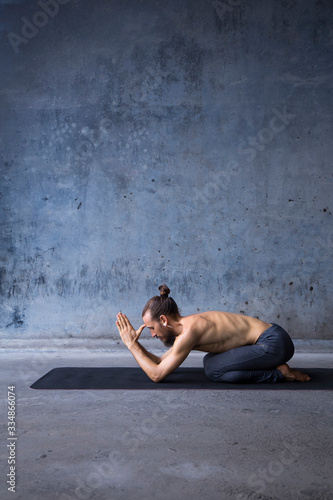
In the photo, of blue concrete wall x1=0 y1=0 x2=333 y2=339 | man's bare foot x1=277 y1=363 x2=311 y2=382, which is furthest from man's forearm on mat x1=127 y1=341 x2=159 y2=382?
blue concrete wall x1=0 y1=0 x2=333 y2=339

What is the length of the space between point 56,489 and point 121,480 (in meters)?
0.23

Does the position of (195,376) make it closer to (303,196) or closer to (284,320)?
(284,320)

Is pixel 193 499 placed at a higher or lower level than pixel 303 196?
lower

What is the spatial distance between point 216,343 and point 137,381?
622 millimetres

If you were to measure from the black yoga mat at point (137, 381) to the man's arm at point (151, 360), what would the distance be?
0.10 meters

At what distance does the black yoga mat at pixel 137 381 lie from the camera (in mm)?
3205

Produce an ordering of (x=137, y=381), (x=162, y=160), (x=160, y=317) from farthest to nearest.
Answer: (x=162, y=160) < (x=137, y=381) < (x=160, y=317)

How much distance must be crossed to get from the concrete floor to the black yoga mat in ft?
0.33

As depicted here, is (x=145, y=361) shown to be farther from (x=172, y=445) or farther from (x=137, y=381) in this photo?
(x=172, y=445)

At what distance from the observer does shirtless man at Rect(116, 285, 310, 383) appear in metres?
3.07

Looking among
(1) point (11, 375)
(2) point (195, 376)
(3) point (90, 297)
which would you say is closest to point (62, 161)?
(3) point (90, 297)

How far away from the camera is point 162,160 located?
5043mm

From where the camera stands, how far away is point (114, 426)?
7.97 feet

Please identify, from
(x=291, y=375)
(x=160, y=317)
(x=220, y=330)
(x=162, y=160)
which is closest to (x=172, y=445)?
(x=160, y=317)
